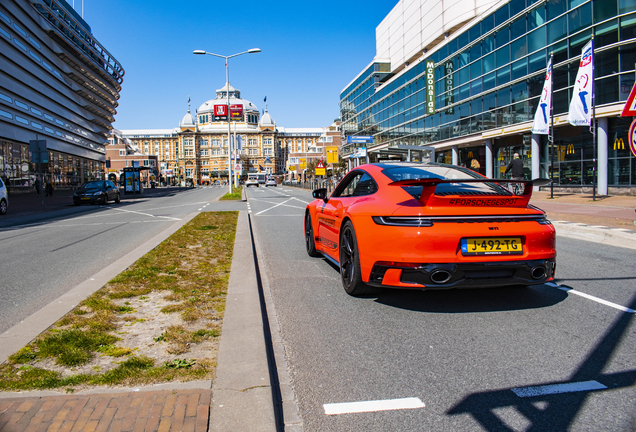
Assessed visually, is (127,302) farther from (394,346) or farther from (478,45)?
(478,45)

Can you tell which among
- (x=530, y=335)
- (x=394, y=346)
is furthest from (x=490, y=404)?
(x=530, y=335)

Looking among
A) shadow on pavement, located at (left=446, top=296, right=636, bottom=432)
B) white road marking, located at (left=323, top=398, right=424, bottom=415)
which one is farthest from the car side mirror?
white road marking, located at (left=323, top=398, right=424, bottom=415)

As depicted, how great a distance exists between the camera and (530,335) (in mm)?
3814

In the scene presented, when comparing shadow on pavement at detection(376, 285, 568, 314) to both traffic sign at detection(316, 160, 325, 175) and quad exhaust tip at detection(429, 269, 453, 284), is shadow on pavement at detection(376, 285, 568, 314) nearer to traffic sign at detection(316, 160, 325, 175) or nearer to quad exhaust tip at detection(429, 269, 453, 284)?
quad exhaust tip at detection(429, 269, 453, 284)

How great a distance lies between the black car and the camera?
85.0ft

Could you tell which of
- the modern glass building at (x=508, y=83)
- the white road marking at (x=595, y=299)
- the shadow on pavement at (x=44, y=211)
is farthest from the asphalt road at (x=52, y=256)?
the modern glass building at (x=508, y=83)

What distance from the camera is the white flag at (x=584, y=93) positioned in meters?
17.3

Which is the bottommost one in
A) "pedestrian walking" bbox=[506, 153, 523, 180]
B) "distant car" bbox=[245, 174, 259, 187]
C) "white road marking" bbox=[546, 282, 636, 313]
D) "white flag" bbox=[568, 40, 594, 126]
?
"white road marking" bbox=[546, 282, 636, 313]

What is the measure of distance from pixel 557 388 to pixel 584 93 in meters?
17.8

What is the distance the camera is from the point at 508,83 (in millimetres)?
28094

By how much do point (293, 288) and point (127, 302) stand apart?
184 centimetres

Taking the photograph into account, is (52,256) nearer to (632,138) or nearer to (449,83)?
(632,138)

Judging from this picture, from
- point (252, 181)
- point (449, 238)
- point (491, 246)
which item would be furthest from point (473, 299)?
point (252, 181)

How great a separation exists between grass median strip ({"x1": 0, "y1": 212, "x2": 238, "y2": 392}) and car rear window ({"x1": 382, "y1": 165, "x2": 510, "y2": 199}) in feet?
7.38
